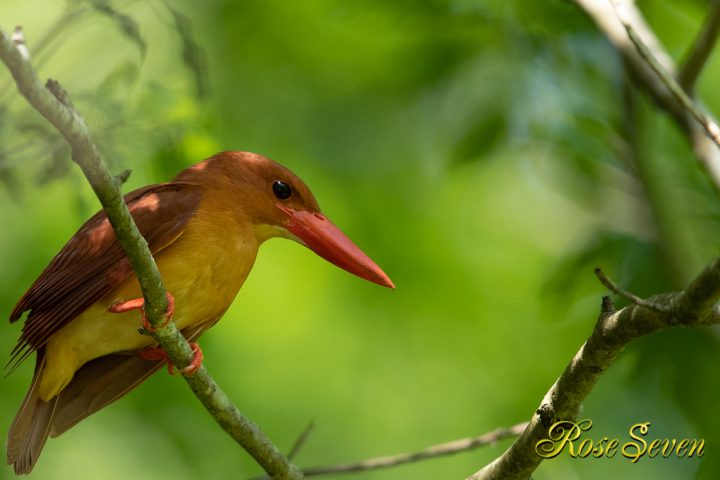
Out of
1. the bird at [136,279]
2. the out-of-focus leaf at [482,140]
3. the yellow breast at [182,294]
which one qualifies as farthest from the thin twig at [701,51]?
the yellow breast at [182,294]

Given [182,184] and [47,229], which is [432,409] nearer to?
[47,229]

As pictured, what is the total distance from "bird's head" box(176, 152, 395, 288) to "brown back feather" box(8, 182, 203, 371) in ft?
1.00

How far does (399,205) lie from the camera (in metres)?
6.35

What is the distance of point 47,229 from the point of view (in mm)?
5426

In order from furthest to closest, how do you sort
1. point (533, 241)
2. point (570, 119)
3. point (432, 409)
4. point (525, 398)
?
point (533, 241)
point (432, 409)
point (525, 398)
point (570, 119)

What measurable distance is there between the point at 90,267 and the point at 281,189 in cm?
83

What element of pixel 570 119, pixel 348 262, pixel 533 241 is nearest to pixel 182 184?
pixel 348 262

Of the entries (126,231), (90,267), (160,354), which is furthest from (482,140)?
(126,231)

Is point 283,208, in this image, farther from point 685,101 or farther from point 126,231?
point 685,101

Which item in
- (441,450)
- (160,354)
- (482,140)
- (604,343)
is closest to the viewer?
(604,343)

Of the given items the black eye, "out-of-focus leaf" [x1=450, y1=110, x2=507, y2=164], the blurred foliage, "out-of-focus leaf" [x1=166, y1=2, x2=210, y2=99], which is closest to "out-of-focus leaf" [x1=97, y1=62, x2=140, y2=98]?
the blurred foliage

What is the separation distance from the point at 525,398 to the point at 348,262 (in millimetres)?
2499

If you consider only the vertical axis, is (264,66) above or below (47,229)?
above

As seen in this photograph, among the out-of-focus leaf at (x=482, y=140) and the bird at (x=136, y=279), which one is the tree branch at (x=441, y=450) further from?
the out-of-focus leaf at (x=482, y=140)
